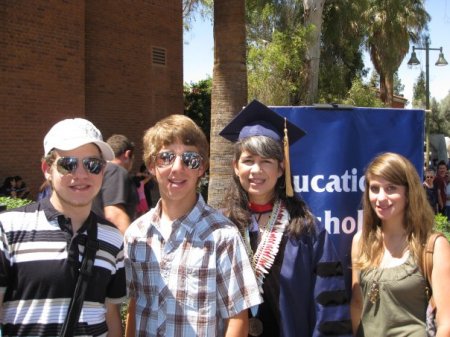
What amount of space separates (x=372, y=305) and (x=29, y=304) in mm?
1548

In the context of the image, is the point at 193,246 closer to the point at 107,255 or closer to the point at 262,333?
the point at 107,255

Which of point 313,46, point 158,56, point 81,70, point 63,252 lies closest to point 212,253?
point 63,252

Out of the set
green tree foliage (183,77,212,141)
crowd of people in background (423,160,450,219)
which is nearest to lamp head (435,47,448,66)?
green tree foliage (183,77,212,141)

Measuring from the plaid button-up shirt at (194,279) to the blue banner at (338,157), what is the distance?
1.13 m

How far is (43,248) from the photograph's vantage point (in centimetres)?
189

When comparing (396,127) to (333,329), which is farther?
(396,127)

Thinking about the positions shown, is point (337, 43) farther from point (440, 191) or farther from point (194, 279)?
point (194, 279)

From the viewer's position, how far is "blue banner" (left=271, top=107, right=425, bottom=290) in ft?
10.3

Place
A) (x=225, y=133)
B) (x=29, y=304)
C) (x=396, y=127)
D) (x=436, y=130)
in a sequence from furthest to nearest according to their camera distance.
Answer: (x=436, y=130) → (x=396, y=127) → (x=225, y=133) → (x=29, y=304)

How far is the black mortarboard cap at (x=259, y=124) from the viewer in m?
2.47

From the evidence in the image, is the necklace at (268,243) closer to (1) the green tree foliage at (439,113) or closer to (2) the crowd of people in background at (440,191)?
(2) the crowd of people in background at (440,191)

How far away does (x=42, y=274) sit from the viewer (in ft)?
6.09

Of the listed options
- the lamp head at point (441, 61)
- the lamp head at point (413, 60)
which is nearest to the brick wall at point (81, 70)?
the lamp head at point (413, 60)

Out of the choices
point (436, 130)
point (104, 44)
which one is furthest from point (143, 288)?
point (436, 130)
